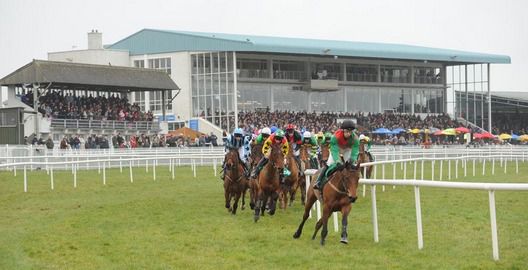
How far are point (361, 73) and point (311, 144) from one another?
156 ft

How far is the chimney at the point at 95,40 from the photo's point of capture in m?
57.6

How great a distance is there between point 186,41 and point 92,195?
35287 mm

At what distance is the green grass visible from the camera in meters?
10.6

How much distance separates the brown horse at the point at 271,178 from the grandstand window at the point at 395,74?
52.0m

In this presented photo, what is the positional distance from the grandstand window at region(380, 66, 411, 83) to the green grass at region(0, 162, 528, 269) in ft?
152

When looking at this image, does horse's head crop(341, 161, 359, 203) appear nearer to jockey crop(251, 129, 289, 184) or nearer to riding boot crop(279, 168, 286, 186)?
jockey crop(251, 129, 289, 184)

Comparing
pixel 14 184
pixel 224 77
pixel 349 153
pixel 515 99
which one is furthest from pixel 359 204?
pixel 515 99

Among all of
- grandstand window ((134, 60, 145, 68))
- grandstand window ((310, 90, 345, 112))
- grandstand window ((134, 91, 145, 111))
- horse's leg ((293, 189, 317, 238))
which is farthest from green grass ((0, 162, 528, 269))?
grandstand window ((310, 90, 345, 112))

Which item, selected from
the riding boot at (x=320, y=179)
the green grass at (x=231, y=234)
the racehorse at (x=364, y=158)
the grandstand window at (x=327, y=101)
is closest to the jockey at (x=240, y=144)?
the green grass at (x=231, y=234)

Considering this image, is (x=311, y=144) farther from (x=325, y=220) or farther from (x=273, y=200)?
(x=325, y=220)

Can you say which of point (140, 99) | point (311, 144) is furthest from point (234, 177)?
point (140, 99)

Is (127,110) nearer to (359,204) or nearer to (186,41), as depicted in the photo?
(186,41)

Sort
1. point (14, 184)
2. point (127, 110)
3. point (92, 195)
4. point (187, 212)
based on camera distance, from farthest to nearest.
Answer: point (127, 110) → point (14, 184) → point (92, 195) → point (187, 212)

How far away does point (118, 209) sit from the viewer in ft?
58.3
